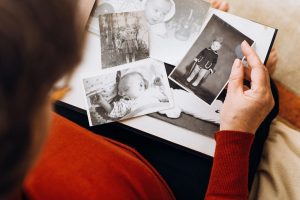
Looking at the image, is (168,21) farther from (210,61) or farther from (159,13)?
(210,61)

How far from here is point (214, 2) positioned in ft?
3.07

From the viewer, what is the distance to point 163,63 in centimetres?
83

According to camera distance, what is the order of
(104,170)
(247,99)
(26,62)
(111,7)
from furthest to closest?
(111,7)
(247,99)
(104,170)
(26,62)

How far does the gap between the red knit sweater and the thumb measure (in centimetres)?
11

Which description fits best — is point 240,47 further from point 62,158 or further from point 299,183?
Result: point 62,158

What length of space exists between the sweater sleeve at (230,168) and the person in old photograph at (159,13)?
1.02 feet

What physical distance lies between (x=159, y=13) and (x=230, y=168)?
42 centimetres

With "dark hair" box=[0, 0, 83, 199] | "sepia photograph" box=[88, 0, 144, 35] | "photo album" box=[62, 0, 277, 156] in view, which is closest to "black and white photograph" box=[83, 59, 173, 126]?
"photo album" box=[62, 0, 277, 156]

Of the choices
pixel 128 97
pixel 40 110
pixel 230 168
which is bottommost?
pixel 230 168

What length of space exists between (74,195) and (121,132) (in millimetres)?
259

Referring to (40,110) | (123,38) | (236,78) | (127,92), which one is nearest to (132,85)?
(127,92)

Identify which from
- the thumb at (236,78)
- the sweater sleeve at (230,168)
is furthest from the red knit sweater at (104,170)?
the thumb at (236,78)

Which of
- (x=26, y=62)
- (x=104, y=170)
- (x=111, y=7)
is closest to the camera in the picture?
(x=26, y=62)

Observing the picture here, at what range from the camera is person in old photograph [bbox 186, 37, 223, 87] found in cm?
81
